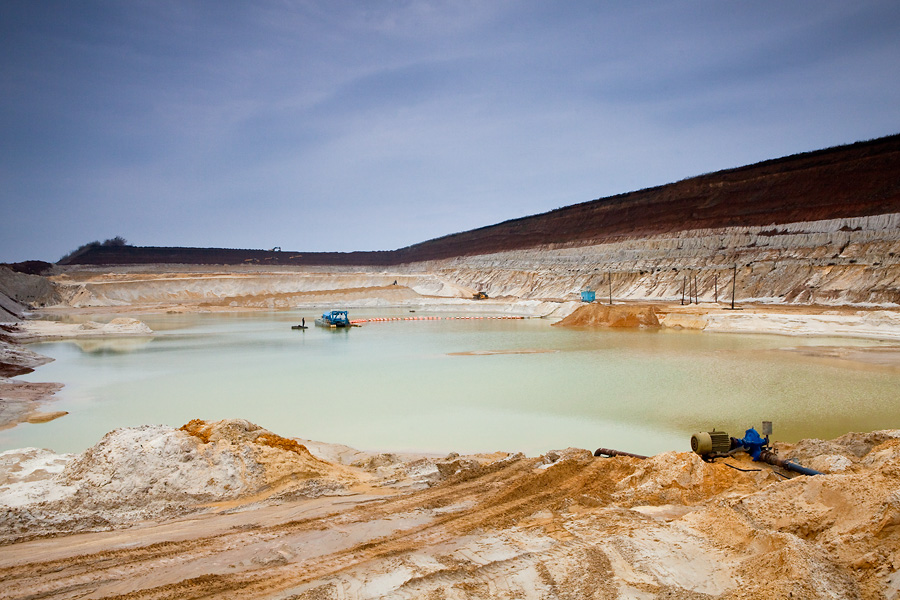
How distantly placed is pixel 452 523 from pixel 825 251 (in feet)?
141

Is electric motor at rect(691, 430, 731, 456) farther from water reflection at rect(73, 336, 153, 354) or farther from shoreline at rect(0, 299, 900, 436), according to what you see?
water reflection at rect(73, 336, 153, 354)

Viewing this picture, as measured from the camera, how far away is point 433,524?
5.20m

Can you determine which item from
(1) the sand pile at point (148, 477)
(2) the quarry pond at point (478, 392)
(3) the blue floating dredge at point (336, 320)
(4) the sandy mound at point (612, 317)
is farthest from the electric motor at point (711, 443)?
(3) the blue floating dredge at point (336, 320)

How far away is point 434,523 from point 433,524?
3 cm

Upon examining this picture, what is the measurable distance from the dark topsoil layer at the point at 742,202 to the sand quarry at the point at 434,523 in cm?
4359

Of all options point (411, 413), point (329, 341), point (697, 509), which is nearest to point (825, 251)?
point (329, 341)

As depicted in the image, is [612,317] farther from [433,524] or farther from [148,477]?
[148,477]

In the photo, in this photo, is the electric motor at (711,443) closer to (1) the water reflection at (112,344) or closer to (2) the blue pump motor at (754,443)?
(2) the blue pump motor at (754,443)

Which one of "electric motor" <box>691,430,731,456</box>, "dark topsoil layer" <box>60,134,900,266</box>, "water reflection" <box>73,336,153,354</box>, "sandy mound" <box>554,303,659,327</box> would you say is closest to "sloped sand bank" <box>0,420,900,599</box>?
"electric motor" <box>691,430,731,456</box>

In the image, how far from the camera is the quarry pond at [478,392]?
32.5ft

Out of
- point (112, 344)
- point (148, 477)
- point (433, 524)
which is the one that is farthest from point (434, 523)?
point (112, 344)

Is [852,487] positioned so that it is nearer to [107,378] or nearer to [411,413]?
[411,413]

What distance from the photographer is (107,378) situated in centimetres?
1625


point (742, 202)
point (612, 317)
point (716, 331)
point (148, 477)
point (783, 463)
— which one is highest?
point (742, 202)
